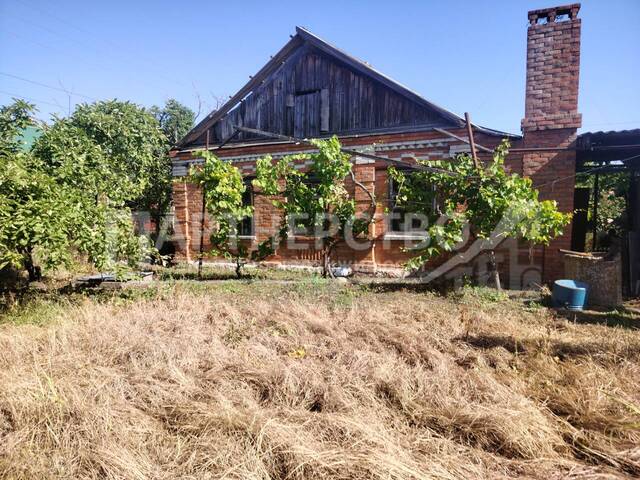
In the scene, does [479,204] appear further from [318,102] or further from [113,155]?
[113,155]

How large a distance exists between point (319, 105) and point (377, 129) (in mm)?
1900

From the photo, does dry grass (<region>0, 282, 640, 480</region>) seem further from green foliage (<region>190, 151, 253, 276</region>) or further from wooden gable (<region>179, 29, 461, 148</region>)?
wooden gable (<region>179, 29, 461, 148</region>)

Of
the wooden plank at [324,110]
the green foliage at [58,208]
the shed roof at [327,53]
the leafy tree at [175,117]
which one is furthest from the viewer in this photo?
the leafy tree at [175,117]

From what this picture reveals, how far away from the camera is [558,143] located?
7.17 m

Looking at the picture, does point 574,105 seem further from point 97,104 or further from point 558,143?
point 97,104

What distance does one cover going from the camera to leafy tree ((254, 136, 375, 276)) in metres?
7.48

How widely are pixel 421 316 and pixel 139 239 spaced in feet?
16.0

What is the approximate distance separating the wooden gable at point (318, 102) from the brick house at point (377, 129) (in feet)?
0.09

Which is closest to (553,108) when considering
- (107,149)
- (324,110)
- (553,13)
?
(553,13)

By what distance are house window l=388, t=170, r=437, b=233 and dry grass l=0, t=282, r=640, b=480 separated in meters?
4.29

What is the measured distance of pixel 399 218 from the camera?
30.0ft

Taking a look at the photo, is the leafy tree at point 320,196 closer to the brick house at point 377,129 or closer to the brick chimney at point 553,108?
the brick house at point 377,129

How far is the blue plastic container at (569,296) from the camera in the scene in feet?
19.1

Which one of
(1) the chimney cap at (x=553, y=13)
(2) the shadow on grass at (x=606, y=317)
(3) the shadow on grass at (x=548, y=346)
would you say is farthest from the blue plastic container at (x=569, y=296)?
(1) the chimney cap at (x=553, y=13)
